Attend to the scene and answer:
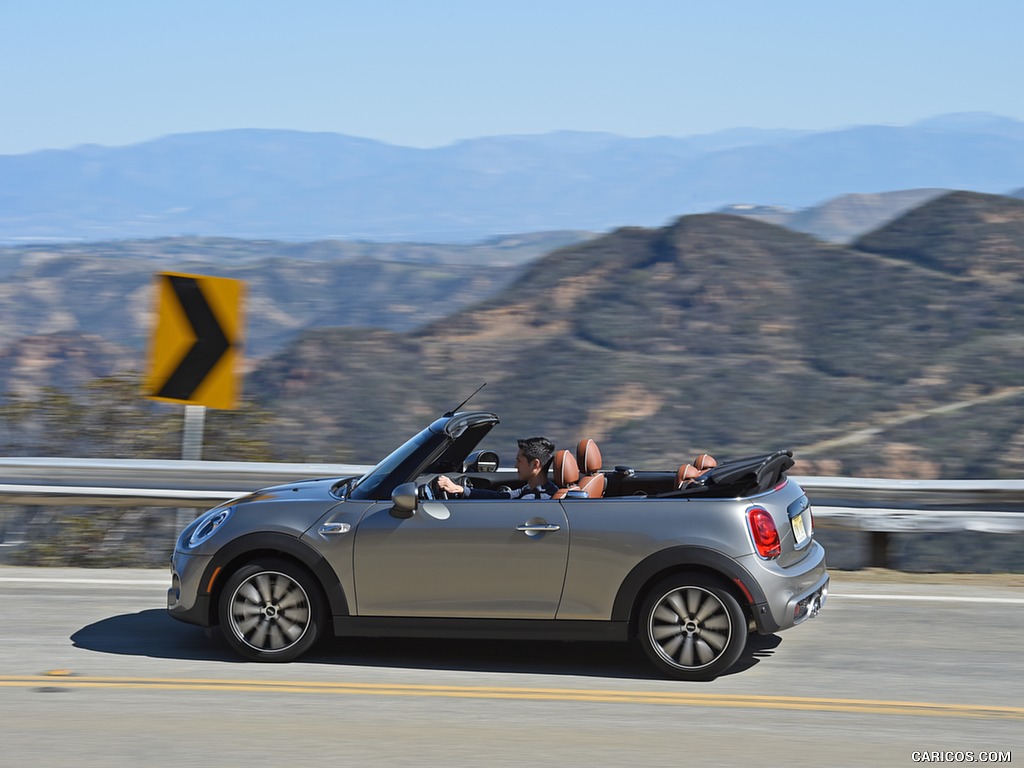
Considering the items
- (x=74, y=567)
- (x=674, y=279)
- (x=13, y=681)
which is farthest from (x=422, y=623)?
(x=674, y=279)

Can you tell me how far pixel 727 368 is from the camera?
38.7 meters

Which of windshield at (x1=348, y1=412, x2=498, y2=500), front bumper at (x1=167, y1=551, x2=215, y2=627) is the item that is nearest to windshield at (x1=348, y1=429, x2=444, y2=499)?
windshield at (x1=348, y1=412, x2=498, y2=500)

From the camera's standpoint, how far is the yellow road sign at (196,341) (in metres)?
10.1

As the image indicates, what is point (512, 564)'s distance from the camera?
679 centimetres

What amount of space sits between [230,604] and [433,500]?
4.11ft

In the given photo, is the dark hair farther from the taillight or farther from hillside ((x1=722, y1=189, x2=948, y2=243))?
hillside ((x1=722, y1=189, x2=948, y2=243))

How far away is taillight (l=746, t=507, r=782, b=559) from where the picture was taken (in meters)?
6.72

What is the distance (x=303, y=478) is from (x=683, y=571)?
4.83 m

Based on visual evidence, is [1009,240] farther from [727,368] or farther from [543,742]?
[543,742]

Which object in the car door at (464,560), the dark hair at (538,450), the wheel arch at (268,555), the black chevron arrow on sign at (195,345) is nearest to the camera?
the car door at (464,560)

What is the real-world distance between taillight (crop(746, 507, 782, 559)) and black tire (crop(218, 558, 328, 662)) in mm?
2354

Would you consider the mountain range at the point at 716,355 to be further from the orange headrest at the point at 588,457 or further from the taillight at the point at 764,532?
the taillight at the point at 764,532

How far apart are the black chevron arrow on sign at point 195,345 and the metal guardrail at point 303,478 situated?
89 cm

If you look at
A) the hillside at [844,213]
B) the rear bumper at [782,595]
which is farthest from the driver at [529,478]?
the hillside at [844,213]
